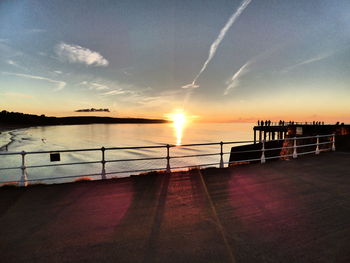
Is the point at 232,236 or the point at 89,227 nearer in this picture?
the point at 232,236

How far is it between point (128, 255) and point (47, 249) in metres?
1.30

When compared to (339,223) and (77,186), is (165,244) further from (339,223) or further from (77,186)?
(77,186)

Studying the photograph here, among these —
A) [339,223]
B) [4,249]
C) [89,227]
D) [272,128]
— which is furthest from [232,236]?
[272,128]

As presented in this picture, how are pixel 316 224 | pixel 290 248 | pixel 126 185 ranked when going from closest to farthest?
pixel 290 248 → pixel 316 224 → pixel 126 185

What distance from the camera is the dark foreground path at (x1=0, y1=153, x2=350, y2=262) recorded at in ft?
10.3

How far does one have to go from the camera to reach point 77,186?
6.93m

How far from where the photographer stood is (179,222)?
4.17m

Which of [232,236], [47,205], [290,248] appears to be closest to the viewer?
[290,248]

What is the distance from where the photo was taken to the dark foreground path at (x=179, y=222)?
3.13m

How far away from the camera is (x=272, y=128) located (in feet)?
144

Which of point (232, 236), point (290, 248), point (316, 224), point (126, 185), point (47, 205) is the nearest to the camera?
point (290, 248)

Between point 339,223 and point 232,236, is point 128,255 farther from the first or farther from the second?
point 339,223

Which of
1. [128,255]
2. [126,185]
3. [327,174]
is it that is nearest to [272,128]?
[327,174]

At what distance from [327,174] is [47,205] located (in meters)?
9.34
